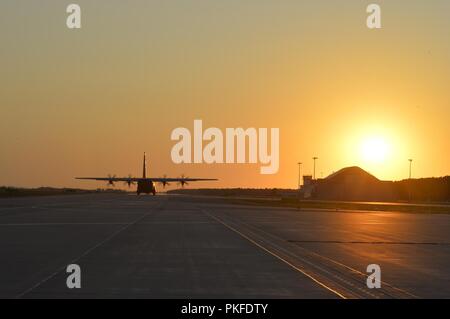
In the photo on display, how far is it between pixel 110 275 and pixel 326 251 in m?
9.88

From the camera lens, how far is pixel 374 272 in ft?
59.6

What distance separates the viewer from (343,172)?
162 m

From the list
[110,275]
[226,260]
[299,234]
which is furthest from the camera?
[299,234]

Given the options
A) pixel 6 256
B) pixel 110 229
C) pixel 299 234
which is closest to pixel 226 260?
pixel 6 256

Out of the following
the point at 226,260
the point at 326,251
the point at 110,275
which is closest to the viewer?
the point at 110,275

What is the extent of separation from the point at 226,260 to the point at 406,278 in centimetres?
563
